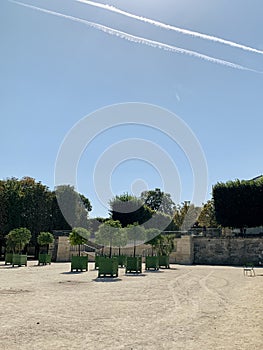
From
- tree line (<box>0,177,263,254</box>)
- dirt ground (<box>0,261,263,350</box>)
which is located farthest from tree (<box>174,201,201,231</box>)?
dirt ground (<box>0,261,263,350</box>)

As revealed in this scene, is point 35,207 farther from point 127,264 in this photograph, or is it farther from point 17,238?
point 127,264

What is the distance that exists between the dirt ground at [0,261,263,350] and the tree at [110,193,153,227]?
38.2 metres

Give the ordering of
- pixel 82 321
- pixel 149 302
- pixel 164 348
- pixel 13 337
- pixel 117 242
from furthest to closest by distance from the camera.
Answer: pixel 117 242
pixel 149 302
pixel 82 321
pixel 13 337
pixel 164 348

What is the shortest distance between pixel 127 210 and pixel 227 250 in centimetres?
→ 1800

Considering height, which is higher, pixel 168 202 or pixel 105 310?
pixel 168 202

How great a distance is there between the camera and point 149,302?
11.0m

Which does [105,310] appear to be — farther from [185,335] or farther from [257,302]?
[257,302]

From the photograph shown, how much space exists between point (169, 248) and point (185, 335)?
84.3ft

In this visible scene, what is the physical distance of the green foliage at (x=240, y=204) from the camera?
3922 centimetres

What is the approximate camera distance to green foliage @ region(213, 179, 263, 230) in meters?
39.2

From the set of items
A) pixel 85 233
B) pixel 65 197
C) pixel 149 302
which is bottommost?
pixel 149 302

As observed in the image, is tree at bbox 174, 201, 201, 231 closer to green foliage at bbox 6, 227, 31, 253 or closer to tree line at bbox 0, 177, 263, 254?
tree line at bbox 0, 177, 263, 254

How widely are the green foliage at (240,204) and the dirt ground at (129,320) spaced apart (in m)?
27.0

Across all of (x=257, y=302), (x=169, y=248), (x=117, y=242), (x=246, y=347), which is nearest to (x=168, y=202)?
(x=169, y=248)
